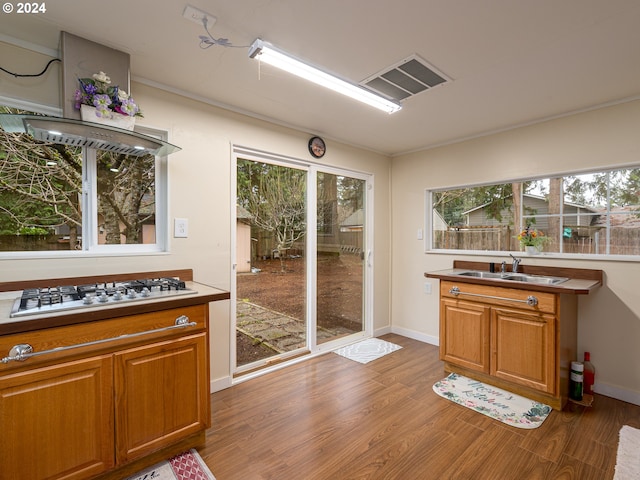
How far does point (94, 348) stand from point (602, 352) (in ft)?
Result: 11.9

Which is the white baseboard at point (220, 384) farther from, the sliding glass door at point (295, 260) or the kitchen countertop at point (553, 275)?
the kitchen countertop at point (553, 275)

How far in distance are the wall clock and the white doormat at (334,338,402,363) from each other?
217cm

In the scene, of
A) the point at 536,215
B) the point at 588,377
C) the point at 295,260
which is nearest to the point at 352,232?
the point at 295,260

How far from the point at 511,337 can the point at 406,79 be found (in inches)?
84.4

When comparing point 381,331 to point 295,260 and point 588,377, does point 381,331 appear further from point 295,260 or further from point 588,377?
point 588,377

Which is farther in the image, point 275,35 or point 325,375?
point 325,375

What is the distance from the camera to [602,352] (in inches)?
102

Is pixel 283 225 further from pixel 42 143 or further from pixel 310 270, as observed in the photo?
pixel 42 143

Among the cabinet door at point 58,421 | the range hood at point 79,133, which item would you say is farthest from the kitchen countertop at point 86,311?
the range hood at point 79,133

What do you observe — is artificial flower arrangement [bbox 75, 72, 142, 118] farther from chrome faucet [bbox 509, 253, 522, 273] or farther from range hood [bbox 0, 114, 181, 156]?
chrome faucet [bbox 509, 253, 522, 273]

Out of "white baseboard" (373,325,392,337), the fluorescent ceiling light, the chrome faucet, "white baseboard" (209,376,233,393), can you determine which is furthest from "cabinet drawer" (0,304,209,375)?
the chrome faucet

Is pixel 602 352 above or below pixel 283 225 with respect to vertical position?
below

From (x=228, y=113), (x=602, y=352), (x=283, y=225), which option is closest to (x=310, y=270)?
Answer: (x=283, y=225)

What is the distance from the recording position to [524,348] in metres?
2.40
